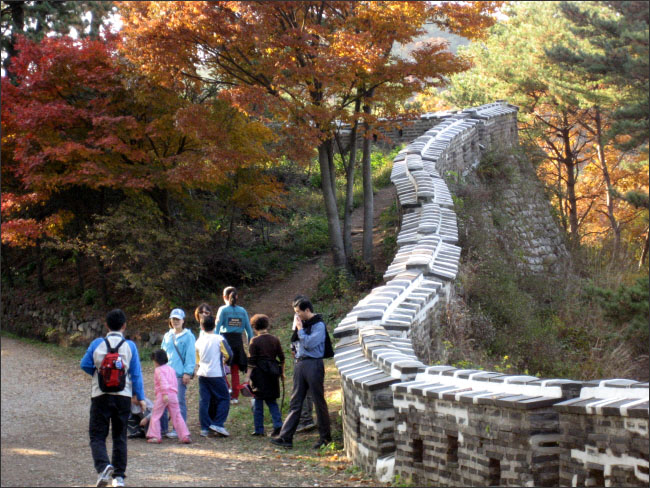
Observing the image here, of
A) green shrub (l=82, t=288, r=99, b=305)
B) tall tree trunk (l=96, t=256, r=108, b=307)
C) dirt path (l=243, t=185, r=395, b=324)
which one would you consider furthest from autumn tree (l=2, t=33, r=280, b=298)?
dirt path (l=243, t=185, r=395, b=324)

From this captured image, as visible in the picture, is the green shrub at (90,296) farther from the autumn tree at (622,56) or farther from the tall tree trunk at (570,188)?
the tall tree trunk at (570,188)

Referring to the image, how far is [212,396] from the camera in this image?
932 centimetres

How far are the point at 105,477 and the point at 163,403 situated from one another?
231cm

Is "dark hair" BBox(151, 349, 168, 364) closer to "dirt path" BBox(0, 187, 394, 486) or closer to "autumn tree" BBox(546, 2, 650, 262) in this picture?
"dirt path" BBox(0, 187, 394, 486)

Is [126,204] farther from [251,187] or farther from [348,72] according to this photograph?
[348,72]

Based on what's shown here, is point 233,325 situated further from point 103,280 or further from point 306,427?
point 103,280

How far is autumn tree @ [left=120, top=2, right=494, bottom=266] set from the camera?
45.1 feet

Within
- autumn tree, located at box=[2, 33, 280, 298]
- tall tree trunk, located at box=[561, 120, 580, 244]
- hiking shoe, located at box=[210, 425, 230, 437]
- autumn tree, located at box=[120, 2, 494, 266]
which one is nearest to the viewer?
hiking shoe, located at box=[210, 425, 230, 437]

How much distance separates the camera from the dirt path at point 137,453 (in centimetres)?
624

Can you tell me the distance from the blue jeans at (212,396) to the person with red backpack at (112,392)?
7.60 feet

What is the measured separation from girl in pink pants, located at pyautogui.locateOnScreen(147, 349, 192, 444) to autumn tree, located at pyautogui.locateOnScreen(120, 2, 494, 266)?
6.53 meters

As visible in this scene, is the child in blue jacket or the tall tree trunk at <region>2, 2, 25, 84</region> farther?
the tall tree trunk at <region>2, 2, 25, 84</region>

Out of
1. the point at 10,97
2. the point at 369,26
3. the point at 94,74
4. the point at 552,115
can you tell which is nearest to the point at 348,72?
the point at 369,26

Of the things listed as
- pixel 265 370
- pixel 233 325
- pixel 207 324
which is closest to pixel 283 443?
pixel 265 370
